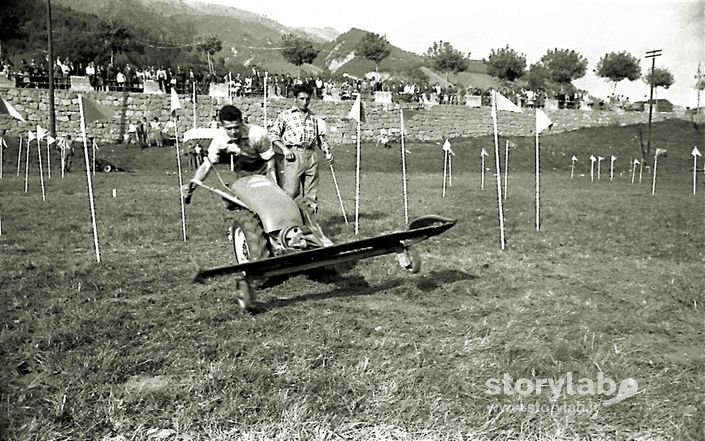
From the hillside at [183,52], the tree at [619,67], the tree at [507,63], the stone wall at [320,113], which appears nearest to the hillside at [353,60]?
the hillside at [183,52]

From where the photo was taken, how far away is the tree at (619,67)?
222 feet

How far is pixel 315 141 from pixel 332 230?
206 cm

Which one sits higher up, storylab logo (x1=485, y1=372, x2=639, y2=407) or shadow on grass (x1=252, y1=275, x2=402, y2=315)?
shadow on grass (x1=252, y1=275, x2=402, y2=315)

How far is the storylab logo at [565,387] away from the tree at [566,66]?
71.9 metres

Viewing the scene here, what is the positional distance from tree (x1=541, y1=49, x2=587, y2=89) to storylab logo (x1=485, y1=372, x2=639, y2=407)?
71.9m

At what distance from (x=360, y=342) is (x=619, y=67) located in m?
71.2

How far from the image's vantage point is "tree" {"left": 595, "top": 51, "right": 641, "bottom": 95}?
67562 millimetres

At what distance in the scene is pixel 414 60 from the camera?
4247 inches

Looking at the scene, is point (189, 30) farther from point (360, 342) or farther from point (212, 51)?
point (360, 342)

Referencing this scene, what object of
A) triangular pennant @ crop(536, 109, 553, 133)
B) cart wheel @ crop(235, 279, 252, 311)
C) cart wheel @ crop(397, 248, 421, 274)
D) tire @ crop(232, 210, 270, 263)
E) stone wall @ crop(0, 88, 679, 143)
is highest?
stone wall @ crop(0, 88, 679, 143)

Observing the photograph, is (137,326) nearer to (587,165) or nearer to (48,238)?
(48,238)

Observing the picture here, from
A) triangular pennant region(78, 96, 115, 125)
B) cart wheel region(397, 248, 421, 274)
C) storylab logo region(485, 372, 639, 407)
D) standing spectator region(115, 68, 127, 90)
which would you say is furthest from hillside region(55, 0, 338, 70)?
storylab logo region(485, 372, 639, 407)

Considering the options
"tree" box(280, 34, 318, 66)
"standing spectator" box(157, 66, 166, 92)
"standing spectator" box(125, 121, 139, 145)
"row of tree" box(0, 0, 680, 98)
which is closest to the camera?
"standing spectator" box(125, 121, 139, 145)

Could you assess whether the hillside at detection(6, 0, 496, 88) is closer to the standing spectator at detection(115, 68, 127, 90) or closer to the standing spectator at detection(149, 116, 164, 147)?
the standing spectator at detection(115, 68, 127, 90)
